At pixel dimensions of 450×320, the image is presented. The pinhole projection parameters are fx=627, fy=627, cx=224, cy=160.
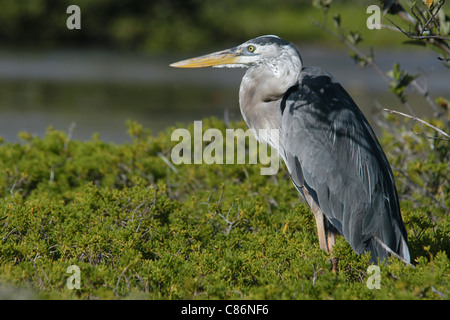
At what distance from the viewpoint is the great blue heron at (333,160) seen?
4027 millimetres

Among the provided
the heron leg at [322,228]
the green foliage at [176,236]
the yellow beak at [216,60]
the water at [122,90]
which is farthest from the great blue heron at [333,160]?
the water at [122,90]

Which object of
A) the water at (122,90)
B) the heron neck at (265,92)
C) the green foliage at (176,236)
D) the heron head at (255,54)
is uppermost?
the water at (122,90)

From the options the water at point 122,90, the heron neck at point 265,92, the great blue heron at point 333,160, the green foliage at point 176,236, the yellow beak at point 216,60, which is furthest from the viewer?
the water at point 122,90

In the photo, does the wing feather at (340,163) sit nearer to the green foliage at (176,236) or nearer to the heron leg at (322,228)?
the heron leg at (322,228)

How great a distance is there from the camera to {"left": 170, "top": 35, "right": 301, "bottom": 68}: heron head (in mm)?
4387

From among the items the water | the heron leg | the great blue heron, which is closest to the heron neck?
the great blue heron

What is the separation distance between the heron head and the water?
10.7ft

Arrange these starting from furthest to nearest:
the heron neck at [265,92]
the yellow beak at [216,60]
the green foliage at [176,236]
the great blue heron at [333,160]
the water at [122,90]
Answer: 1. the water at [122,90]
2. the yellow beak at [216,60]
3. the heron neck at [265,92]
4. the great blue heron at [333,160]
5. the green foliage at [176,236]

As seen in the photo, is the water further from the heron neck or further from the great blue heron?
the great blue heron

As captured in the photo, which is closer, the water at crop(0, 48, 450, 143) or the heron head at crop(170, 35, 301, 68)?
the heron head at crop(170, 35, 301, 68)

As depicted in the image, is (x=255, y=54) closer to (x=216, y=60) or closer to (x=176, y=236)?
(x=216, y=60)

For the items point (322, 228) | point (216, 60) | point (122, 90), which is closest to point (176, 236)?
point (322, 228)

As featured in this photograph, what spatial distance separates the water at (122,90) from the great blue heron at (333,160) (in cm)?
377
